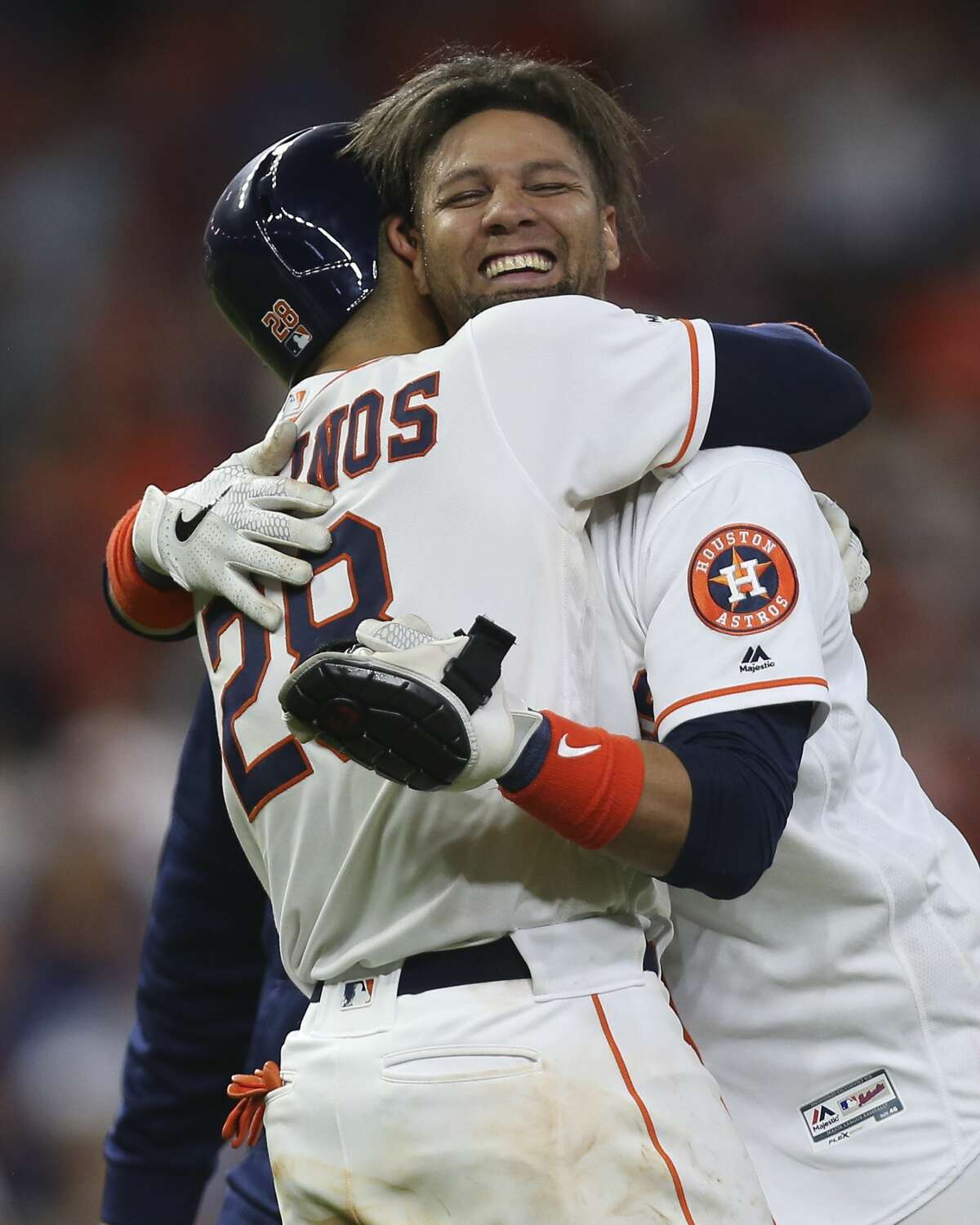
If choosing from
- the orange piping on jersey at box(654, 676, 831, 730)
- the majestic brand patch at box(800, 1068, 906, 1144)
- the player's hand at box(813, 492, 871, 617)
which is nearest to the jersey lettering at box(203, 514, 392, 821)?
the orange piping on jersey at box(654, 676, 831, 730)

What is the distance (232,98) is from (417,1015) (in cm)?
396

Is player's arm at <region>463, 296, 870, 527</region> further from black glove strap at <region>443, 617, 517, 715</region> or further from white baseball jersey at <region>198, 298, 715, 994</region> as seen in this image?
black glove strap at <region>443, 617, 517, 715</region>

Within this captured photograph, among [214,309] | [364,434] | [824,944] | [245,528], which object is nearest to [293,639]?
[245,528]

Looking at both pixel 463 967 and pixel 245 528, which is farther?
pixel 245 528

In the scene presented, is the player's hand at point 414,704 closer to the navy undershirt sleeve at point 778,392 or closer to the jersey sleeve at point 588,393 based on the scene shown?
the jersey sleeve at point 588,393

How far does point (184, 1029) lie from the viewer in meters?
2.37

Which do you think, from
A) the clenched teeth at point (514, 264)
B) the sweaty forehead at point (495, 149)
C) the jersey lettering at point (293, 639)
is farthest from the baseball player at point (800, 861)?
the sweaty forehead at point (495, 149)

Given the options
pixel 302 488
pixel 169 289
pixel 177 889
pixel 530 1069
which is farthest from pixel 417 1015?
pixel 169 289

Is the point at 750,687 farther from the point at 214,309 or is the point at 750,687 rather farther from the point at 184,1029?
the point at 214,309

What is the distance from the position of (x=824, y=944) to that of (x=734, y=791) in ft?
1.27

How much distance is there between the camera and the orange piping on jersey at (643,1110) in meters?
1.29

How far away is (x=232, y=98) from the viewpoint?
4.67 m

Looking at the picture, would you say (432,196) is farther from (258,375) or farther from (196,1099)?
(258,375)

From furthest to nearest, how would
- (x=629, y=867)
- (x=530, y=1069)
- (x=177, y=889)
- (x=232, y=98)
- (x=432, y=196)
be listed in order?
(x=232, y=98) → (x=177, y=889) → (x=432, y=196) → (x=629, y=867) → (x=530, y=1069)
